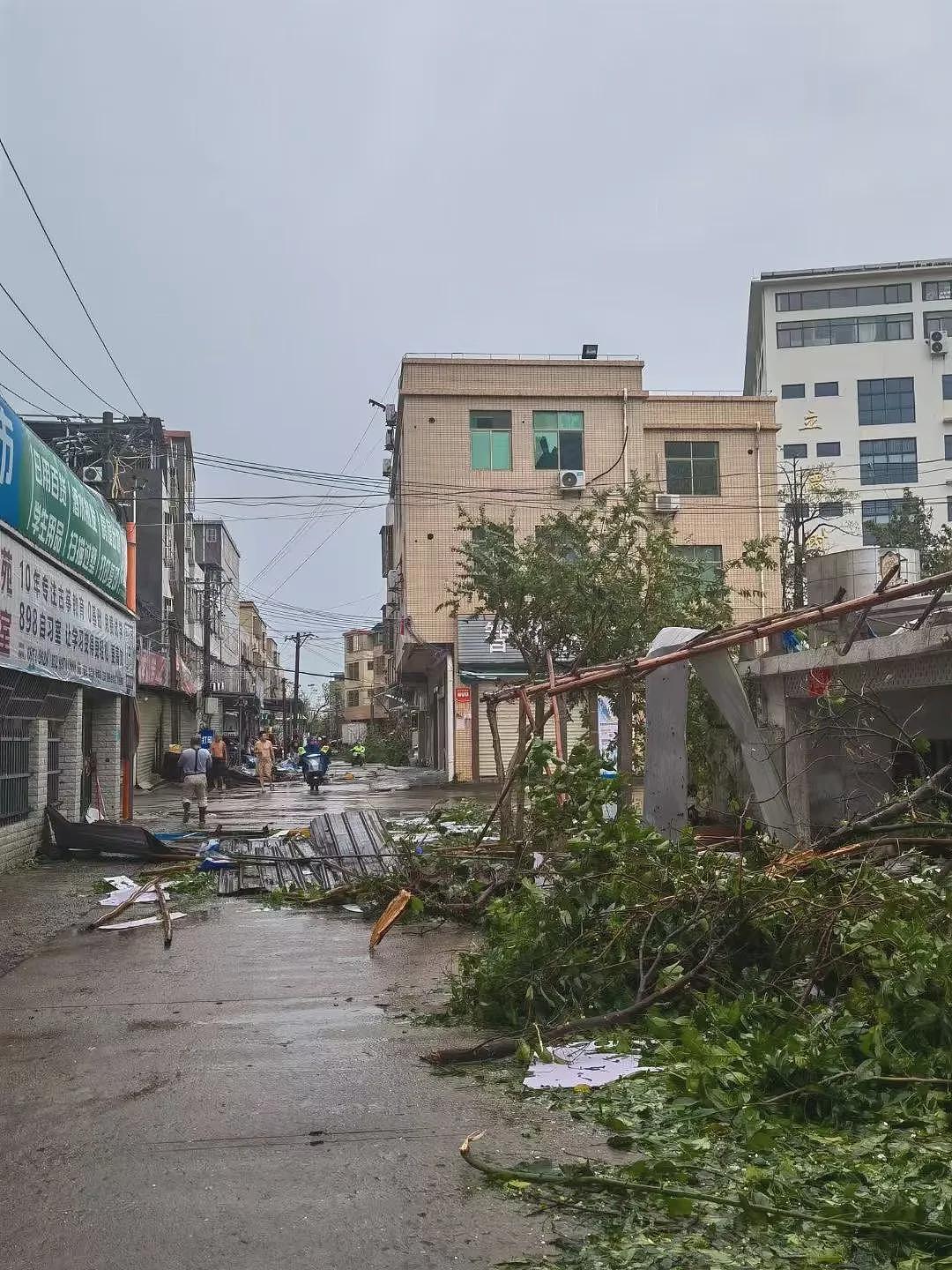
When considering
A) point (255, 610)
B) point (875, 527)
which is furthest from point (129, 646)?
point (255, 610)

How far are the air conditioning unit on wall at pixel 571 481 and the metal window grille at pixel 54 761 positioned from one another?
20.3 meters

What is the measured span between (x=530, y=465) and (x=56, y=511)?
2109 cm

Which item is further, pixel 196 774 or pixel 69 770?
pixel 196 774

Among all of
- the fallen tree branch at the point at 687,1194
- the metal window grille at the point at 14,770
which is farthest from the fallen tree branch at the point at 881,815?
the metal window grille at the point at 14,770

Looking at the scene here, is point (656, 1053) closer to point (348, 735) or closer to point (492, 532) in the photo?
point (492, 532)

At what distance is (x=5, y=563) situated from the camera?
12.9m

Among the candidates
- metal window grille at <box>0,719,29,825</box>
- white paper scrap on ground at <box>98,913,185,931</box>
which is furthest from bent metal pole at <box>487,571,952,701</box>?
metal window grille at <box>0,719,29,825</box>

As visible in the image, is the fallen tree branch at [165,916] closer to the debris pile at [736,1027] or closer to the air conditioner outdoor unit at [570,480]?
the debris pile at [736,1027]

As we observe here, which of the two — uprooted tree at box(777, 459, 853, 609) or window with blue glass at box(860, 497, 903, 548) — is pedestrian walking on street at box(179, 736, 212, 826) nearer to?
uprooted tree at box(777, 459, 853, 609)

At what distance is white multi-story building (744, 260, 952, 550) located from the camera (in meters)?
69.2

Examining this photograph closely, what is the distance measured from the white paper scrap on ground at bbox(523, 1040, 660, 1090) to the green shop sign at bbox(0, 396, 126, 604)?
976cm

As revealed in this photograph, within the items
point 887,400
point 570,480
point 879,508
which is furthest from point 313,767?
point 887,400

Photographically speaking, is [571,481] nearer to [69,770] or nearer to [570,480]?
[570,480]

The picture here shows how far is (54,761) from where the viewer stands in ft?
54.2
